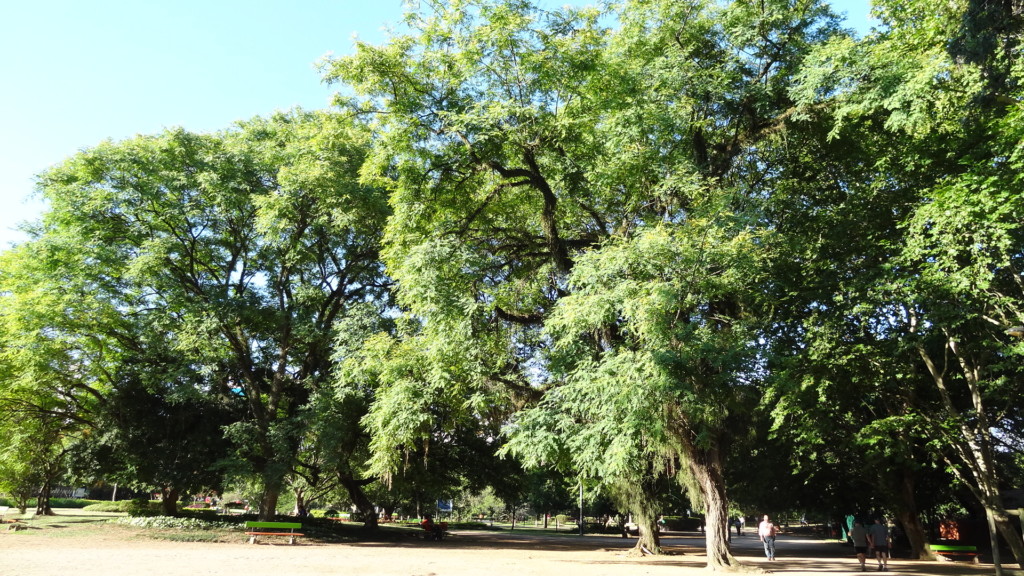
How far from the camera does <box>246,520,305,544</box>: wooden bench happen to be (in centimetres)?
1989

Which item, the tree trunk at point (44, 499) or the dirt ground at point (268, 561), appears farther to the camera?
the tree trunk at point (44, 499)

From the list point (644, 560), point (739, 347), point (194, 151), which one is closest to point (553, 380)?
point (739, 347)

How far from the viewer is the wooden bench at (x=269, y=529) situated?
65.3 ft

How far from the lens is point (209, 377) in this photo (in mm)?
23797

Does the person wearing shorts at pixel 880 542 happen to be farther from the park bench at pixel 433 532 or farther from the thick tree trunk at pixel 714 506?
the park bench at pixel 433 532

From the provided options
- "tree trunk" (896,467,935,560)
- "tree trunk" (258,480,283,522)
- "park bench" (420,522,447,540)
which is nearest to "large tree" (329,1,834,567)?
"tree trunk" (258,480,283,522)

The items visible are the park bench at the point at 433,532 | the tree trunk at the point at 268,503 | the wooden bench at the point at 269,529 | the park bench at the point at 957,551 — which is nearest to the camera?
the wooden bench at the point at 269,529

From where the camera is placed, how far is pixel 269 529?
20.3m

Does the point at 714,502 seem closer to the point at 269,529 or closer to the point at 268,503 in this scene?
the point at 269,529

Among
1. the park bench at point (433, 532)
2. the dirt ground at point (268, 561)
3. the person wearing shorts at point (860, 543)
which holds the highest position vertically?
the person wearing shorts at point (860, 543)

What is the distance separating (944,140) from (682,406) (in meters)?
8.15

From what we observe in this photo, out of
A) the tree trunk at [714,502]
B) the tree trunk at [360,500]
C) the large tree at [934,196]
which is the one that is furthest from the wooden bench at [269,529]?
the large tree at [934,196]

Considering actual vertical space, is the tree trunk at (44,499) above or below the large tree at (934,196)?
below

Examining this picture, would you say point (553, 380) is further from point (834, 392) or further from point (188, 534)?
point (188, 534)
